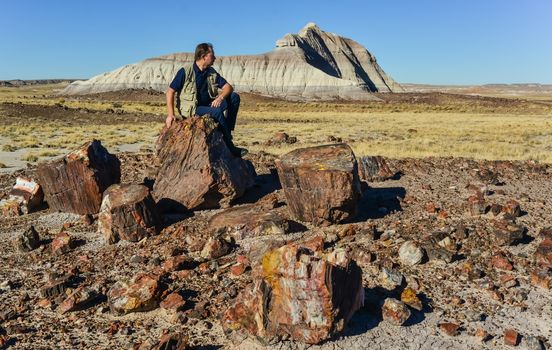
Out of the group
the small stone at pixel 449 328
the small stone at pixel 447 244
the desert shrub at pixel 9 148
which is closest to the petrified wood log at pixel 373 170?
the small stone at pixel 447 244

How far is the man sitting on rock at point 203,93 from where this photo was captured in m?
8.27

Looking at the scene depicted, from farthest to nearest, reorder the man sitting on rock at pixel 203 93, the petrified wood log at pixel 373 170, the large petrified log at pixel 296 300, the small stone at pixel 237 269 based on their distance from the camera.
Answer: the petrified wood log at pixel 373 170, the man sitting on rock at pixel 203 93, the small stone at pixel 237 269, the large petrified log at pixel 296 300

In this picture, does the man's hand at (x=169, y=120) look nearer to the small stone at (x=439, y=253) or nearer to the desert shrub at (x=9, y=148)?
the small stone at (x=439, y=253)

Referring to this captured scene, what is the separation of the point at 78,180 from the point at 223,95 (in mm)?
3147

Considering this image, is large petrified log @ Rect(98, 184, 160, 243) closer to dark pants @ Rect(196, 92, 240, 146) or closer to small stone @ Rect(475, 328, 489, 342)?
dark pants @ Rect(196, 92, 240, 146)

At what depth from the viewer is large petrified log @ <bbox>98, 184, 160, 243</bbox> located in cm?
764

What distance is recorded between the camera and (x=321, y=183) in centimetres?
750

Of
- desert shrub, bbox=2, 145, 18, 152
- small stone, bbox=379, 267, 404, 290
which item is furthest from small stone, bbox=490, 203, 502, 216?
desert shrub, bbox=2, 145, 18, 152

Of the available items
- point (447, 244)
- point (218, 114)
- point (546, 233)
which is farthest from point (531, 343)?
point (218, 114)

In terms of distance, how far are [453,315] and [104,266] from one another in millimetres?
4590

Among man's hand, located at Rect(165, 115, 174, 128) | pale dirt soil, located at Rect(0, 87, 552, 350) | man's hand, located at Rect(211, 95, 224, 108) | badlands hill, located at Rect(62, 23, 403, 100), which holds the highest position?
badlands hill, located at Rect(62, 23, 403, 100)

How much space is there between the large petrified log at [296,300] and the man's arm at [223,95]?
423 cm

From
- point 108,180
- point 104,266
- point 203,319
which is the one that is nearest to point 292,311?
point 203,319

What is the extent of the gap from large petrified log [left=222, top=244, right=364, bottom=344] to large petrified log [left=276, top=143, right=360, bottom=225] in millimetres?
2509
